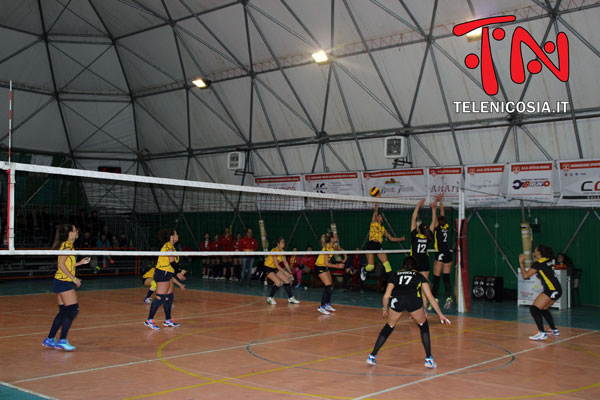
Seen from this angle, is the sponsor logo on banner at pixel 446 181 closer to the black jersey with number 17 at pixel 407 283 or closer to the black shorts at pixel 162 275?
the black shorts at pixel 162 275

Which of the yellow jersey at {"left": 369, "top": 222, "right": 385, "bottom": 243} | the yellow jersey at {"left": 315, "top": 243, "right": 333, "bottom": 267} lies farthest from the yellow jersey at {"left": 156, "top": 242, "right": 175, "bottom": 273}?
the yellow jersey at {"left": 369, "top": 222, "right": 385, "bottom": 243}

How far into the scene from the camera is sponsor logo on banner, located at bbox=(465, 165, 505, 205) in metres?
19.4

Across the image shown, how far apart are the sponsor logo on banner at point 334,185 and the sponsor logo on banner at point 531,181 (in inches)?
230

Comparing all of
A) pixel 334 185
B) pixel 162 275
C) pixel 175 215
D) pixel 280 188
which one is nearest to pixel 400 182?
pixel 334 185

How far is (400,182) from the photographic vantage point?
2153 centimetres

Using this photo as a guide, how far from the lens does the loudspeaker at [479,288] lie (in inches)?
773

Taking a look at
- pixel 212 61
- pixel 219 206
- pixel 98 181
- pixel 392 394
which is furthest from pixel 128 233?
pixel 392 394

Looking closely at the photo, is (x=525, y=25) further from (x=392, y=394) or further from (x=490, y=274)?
(x=392, y=394)

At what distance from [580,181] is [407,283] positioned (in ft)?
38.1

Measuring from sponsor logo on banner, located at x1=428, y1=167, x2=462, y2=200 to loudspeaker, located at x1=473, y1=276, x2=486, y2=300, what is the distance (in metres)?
2.89

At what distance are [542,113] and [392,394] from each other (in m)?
13.8

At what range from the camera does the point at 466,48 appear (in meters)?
18.5

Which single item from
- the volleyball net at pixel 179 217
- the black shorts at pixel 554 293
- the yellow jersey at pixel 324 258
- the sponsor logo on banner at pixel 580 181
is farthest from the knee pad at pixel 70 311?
the sponsor logo on banner at pixel 580 181

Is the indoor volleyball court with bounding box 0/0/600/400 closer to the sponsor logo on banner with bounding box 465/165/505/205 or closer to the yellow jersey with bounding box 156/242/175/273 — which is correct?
the sponsor logo on banner with bounding box 465/165/505/205
